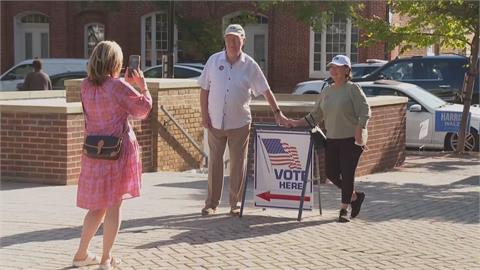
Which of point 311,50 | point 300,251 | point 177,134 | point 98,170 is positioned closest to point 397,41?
point 177,134

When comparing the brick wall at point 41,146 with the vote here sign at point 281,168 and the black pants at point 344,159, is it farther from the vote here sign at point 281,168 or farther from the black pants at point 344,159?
the black pants at point 344,159

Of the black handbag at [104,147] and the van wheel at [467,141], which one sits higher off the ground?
the black handbag at [104,147]

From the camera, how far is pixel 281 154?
8602 millimetres

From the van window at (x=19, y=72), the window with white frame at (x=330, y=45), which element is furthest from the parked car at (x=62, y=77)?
the window with white frame at (x=330, y=45)

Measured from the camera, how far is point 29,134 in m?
10.9

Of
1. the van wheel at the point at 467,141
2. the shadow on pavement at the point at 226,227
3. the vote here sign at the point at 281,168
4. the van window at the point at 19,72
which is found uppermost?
the van window at the point at 19,72

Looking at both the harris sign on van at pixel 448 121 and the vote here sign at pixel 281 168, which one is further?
the harris sign on van at pixel 448 121

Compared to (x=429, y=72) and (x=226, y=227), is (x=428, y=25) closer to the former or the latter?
(x=429, y=72)

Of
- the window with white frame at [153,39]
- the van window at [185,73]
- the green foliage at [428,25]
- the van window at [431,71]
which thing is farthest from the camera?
the window with white frame at [153,39]

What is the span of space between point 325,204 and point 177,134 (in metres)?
3.95

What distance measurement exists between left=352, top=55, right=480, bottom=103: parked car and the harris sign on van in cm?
505

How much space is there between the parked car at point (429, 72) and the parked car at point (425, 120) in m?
4.11

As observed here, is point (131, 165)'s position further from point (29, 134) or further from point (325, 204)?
point (29, 134)

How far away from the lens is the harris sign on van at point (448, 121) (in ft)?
55.7
